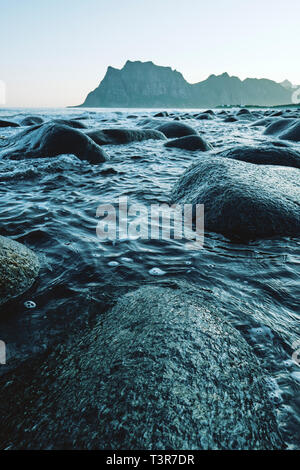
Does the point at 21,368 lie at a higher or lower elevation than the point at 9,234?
lower

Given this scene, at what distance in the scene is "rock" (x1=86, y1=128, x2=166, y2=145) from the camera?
34.6 feet

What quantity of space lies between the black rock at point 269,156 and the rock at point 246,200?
1.49m

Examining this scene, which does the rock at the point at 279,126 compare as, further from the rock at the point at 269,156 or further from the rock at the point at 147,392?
the rock at the point at 147,392

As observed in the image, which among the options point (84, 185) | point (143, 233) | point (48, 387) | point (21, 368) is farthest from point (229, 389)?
point (84, 185)

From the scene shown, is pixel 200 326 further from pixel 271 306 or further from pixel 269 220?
pixel 269 220

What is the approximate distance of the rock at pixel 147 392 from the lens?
4.54 ft

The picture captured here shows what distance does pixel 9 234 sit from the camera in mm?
3764

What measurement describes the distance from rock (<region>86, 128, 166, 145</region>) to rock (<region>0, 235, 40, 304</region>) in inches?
327

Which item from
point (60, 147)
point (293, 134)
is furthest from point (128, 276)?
point (293, 134)

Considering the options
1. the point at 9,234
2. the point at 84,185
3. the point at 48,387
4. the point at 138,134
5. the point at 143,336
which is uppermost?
the point at 138,134

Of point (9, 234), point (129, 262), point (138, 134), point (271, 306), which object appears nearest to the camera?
point (271, 306)

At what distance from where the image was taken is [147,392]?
1.53 meters

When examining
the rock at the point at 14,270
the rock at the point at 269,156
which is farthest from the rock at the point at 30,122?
the rock at the point at 14,270

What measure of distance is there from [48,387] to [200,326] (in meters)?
1.02
